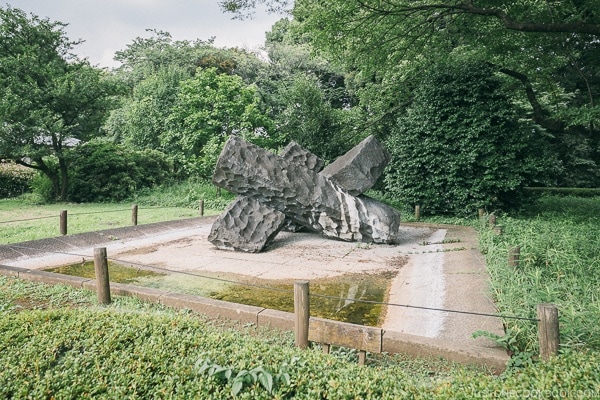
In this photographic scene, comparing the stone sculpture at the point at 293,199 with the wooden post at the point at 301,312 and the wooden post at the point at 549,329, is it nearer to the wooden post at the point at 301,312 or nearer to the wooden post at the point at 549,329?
the wooden post at the point at 301,312

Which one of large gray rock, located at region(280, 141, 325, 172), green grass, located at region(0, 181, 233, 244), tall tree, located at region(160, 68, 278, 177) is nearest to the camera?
large gray rock, located at region(280, 141, 325, 172)

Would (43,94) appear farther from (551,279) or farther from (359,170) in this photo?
(551,279)

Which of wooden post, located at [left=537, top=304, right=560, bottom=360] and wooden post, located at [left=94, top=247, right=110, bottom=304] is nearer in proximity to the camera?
wooden post, located at [left=537, top=304, right=560, bottom=360]

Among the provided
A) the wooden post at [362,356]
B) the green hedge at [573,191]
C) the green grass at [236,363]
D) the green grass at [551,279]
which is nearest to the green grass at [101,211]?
the green grass at [236,363]

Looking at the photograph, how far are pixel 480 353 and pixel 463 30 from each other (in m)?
11.0

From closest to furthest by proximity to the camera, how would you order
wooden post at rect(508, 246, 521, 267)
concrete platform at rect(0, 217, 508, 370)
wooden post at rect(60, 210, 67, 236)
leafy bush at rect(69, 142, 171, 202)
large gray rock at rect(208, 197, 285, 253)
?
concrete platform at rect(0, 217, 508, 370) < wooden post at rect(508, 246, 521, 267) < large gray rock at rect(208, 197, 285, 253) < wooden post at rect(60, 210, 67, 236) < leafy bush at rect(69, 142, 171, 202)

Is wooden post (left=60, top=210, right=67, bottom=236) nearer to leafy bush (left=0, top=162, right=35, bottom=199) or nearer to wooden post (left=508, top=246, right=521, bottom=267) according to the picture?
wooden post (left=508, top=246, right=521, bottom=267)

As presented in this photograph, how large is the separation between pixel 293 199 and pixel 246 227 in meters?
1.27

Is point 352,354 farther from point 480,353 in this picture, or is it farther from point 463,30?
point 463,30

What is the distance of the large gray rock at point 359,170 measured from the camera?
355 inches

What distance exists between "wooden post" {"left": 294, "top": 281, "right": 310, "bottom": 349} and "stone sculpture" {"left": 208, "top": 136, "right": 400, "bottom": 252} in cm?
479

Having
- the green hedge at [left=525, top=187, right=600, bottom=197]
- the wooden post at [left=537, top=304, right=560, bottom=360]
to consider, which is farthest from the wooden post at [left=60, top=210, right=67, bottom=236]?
the green hedge at [left=525, top=187, right=600, bottom=197]

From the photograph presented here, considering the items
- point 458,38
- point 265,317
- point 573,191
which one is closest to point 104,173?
point 458,38

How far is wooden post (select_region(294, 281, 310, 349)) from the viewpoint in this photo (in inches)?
143
